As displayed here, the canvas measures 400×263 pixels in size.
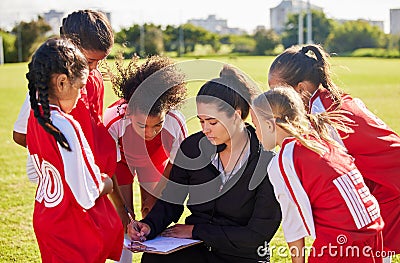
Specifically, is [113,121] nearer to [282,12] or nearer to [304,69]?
[304,69]

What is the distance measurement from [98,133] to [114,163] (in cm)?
18

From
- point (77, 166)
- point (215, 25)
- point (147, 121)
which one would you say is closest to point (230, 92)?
point (147, 121)

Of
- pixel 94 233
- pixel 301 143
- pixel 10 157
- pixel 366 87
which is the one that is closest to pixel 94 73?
pixel 94 233

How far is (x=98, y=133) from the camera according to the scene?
3266mm

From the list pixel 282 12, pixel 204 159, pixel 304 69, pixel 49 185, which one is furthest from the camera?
pixel 282 12

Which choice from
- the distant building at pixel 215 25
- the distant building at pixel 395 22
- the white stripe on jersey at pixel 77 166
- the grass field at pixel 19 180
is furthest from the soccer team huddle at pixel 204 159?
the distant building at pixel 215 25

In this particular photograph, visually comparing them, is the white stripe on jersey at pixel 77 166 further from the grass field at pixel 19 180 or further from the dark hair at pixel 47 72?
the grass field at pixel 19 180

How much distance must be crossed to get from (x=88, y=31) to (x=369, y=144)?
164 cm

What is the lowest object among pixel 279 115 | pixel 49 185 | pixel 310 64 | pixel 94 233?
pixel 94 233

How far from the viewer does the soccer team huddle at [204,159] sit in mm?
2729

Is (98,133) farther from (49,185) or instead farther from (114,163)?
(49,185)

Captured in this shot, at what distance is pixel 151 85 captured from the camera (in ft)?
11.4

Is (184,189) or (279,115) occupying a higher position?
(279,115)

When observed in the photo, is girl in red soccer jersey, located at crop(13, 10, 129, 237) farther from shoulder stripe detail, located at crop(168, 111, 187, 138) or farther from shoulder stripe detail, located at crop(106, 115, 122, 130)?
shoulder stripe detail, located at crop(168, 111, 187, 138)
